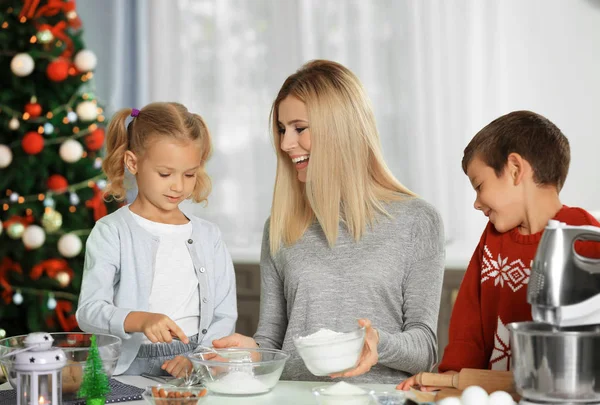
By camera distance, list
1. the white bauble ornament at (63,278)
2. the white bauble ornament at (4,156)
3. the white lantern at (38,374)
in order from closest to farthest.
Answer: the white lantern at (38,374)
the white bauble ornament at (4,156)
the white bauble ornament at (63,278)

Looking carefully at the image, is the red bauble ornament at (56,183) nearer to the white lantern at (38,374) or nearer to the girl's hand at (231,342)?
the girl's hand at (231,342)

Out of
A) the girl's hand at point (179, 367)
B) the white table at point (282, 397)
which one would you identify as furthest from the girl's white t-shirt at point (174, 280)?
the white table at point (282, 397)

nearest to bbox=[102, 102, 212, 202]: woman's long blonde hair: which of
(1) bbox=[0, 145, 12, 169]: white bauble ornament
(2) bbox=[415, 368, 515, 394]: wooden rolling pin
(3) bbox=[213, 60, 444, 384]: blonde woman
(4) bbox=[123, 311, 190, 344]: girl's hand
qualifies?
(3) bbox=[213, 60, 444, 384]: blonde woman

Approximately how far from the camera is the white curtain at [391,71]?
410 centimetres

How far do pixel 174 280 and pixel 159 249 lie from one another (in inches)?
4.1

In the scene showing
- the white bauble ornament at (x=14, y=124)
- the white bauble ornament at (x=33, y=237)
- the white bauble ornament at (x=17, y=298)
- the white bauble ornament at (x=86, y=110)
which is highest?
the white bauble ornament at (x=86, y=110)

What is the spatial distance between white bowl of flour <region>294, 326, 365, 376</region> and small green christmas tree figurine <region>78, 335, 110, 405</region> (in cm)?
41

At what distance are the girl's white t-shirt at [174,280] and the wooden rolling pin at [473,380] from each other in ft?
3.02

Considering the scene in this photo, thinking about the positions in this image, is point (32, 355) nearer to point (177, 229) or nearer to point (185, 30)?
point (177, 229)

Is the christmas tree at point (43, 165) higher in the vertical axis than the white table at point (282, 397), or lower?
higher

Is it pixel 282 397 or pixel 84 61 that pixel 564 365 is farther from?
pixel 84 61

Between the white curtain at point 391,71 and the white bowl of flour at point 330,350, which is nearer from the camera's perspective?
the white bowl of flour at point 330,350

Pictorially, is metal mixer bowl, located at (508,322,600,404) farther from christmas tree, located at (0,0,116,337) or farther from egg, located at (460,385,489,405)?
christmas tree, located at (0,0,116,337)

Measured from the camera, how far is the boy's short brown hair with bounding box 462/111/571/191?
180 centimetres
